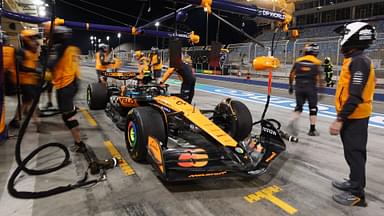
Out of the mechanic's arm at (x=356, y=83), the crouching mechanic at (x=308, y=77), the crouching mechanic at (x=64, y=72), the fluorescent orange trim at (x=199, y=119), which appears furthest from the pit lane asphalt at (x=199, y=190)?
the crouching mechanic at (x=308, y=77)

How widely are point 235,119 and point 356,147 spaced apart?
6.01 feet

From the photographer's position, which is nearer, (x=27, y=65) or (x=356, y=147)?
(x=356, y=147)

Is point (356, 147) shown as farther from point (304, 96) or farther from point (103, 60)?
point (103, 60)

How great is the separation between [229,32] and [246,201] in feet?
96.2

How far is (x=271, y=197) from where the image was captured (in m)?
3.01

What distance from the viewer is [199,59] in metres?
22.7

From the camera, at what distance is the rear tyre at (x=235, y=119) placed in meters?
4.39

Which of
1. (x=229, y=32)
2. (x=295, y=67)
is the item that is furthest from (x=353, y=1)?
(x=295, y=67)

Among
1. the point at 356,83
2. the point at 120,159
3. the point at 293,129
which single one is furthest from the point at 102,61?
the point at 356,83

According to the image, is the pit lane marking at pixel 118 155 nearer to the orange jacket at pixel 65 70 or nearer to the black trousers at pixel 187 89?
the orange jacket at pixel 65 70

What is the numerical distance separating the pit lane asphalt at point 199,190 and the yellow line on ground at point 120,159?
2.4 inches

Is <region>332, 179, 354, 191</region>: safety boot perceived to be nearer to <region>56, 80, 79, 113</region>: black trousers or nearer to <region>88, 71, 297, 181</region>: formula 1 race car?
<region>88, 71, 297, 181</region>: formula 1 race car

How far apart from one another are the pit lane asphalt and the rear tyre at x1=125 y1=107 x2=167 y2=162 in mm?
171

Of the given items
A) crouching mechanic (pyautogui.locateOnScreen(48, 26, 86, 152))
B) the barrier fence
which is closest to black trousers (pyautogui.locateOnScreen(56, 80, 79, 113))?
crouching mechanic (pyautogui.locateOnScreen(48, 26, 86, 152))
